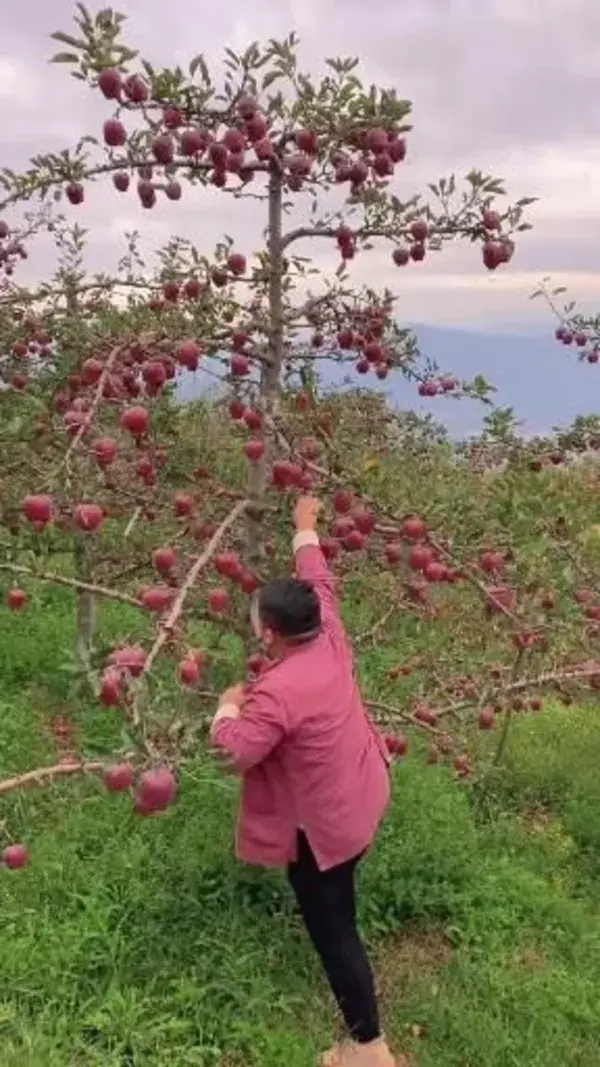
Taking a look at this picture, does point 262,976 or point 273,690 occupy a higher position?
point 273,690

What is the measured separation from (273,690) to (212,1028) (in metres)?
1.34

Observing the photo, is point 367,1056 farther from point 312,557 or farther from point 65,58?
point 65,58

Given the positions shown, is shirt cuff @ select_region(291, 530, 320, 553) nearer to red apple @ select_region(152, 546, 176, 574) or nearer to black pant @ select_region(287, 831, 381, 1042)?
red apple @ select_region(152, 546, 176, 574)

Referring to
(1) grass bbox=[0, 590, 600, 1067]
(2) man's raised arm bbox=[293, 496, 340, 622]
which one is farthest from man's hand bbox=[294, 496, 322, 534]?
(1) grass bbox=[0, 590, 600, 1067]

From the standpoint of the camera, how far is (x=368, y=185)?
401 cm

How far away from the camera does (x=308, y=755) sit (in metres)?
3.53

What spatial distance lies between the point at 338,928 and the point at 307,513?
Answer: 1367 millimetres

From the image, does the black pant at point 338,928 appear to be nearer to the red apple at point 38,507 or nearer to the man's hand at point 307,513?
the man's hand at point 307,513

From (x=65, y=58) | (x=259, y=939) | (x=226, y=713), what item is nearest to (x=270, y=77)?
(x=65, y=58)

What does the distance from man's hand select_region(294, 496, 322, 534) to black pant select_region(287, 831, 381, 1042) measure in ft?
3.37

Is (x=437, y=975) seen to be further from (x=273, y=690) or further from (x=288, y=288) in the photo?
(x=288, y=288)

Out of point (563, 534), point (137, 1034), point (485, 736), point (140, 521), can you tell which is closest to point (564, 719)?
point (485, 736)

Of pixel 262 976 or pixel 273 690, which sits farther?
pixel 262 976

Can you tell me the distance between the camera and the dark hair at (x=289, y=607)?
11.5ft
